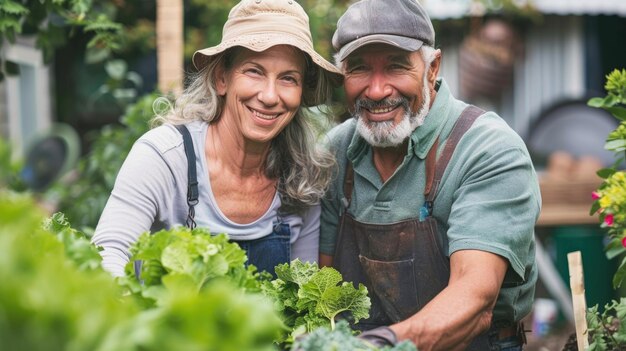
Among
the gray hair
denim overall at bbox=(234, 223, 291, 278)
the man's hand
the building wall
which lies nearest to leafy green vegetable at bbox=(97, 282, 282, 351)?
the man's hand

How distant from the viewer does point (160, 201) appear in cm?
311

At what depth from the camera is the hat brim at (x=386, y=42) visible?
322 cm

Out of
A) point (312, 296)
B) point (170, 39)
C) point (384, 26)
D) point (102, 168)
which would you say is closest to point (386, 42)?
point (384, 26)

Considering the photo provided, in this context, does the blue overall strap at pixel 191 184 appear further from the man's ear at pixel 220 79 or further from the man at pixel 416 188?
the man at pixel 416 188

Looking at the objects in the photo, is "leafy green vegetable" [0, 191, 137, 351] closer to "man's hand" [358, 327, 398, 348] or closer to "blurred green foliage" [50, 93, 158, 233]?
"man's hand" [358, 327, 398, 348]

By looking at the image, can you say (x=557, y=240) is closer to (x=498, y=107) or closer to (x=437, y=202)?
(x=498, y=107)

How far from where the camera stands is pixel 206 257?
6.55 ft

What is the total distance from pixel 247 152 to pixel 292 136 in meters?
0.24

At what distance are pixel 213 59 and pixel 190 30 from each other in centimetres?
483

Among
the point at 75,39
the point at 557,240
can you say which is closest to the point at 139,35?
the point at 75,39

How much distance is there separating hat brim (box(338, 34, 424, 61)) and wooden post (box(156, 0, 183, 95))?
261 centimetres

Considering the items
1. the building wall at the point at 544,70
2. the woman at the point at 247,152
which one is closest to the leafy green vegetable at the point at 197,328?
the woman at the point at 247,152

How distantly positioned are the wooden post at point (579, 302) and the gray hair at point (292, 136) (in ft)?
3.18

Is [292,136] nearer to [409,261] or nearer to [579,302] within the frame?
[409,261]
